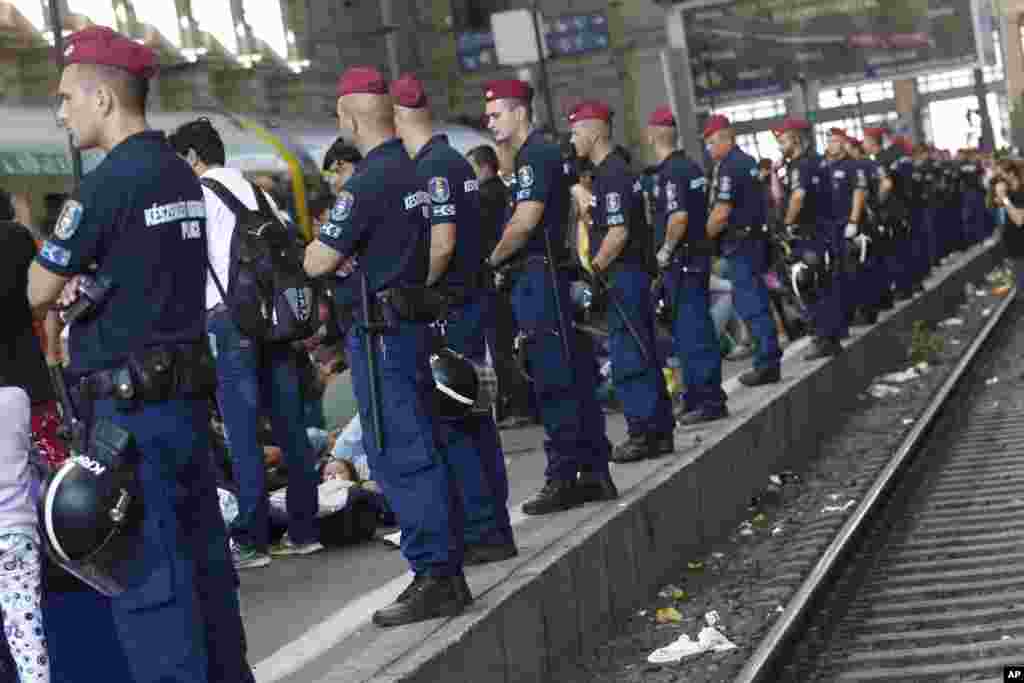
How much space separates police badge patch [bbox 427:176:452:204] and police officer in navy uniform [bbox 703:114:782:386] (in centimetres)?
721

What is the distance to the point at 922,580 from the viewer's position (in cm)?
1036

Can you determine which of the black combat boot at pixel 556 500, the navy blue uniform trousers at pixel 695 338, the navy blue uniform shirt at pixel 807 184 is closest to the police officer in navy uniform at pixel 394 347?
the black combat boot at pixel 556 500

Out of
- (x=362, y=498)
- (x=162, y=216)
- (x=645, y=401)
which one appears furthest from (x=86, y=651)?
(x=645, y=401)

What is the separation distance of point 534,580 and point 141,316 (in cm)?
259

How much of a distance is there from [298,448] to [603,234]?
2814 millimetres

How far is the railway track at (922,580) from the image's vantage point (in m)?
8.50

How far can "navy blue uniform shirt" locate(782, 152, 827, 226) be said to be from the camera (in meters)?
20.2

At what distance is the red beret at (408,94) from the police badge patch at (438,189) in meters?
0.45

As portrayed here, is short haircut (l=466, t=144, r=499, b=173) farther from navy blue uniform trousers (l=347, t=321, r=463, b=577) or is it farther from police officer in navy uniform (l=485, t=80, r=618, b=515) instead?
navy blue uniform trousers (l=347, t=321, r=463, b=577)

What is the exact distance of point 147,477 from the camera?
6.24m

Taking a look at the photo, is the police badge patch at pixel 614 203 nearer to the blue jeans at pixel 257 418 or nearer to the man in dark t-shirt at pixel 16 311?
the blue jeans at pixel 257 418

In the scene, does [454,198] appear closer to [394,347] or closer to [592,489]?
[394,347]

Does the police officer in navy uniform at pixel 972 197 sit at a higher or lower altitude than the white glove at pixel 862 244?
lower

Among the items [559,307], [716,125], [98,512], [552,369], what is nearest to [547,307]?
[559,307]
